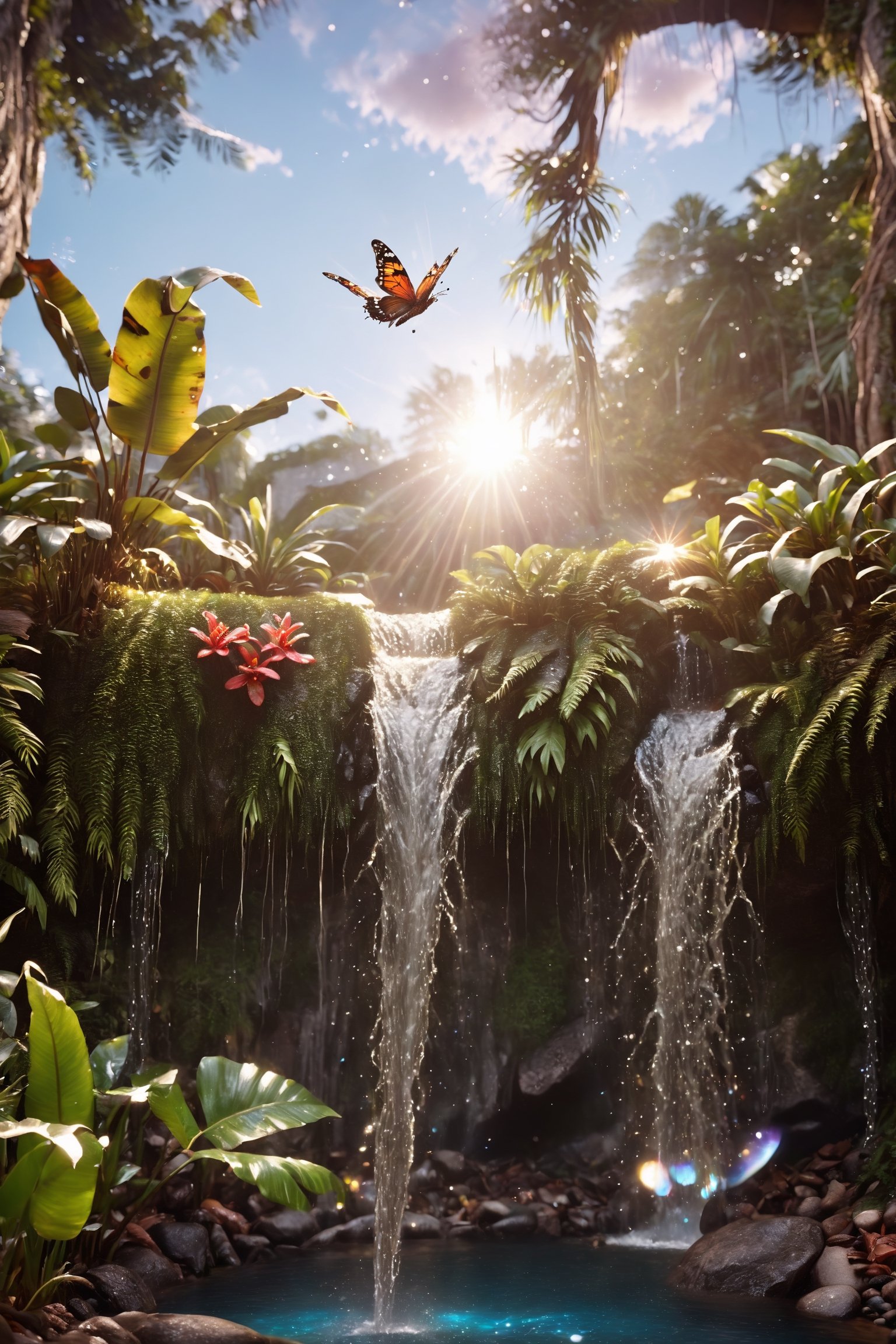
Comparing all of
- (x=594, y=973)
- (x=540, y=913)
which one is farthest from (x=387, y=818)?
(x=594, y=973)

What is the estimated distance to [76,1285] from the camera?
346cm

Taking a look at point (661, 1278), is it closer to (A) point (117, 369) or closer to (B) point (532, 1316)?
(B) point (532, 1316)

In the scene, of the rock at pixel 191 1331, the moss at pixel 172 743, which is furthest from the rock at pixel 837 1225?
the moss at pixel 172 743

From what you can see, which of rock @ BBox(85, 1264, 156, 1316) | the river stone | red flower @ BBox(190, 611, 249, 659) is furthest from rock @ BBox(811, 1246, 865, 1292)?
red flower @ BBox(190, 611, 249, 659)

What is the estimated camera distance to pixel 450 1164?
17.8ft

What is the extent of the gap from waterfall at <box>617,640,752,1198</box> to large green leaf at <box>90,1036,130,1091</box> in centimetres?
313

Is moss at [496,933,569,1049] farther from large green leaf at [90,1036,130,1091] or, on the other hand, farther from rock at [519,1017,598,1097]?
large green leaf at [90,1036,130,1091]

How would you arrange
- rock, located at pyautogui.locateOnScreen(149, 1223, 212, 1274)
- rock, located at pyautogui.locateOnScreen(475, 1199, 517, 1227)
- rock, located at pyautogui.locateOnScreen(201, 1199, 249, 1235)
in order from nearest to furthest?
rock, located at pyautogui.locateOnScreen(149, 1223, 212, 1274), rock, located at pyautogui.locateOnScreen(201, 1199, 249, 1235), rock, located at pyautogui.locateOnScreen(475, 1199, 517, 1227)

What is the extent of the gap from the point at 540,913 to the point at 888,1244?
268 cm

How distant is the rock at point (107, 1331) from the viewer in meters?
2.87

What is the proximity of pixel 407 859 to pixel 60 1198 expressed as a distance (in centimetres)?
313

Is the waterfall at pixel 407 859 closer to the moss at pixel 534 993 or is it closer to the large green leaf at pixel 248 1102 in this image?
the moss at pixel 534 993

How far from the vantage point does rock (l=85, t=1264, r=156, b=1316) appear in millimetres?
3490

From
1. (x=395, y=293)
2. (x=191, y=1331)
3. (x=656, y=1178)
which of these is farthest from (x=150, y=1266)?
(x=395, y=293)
